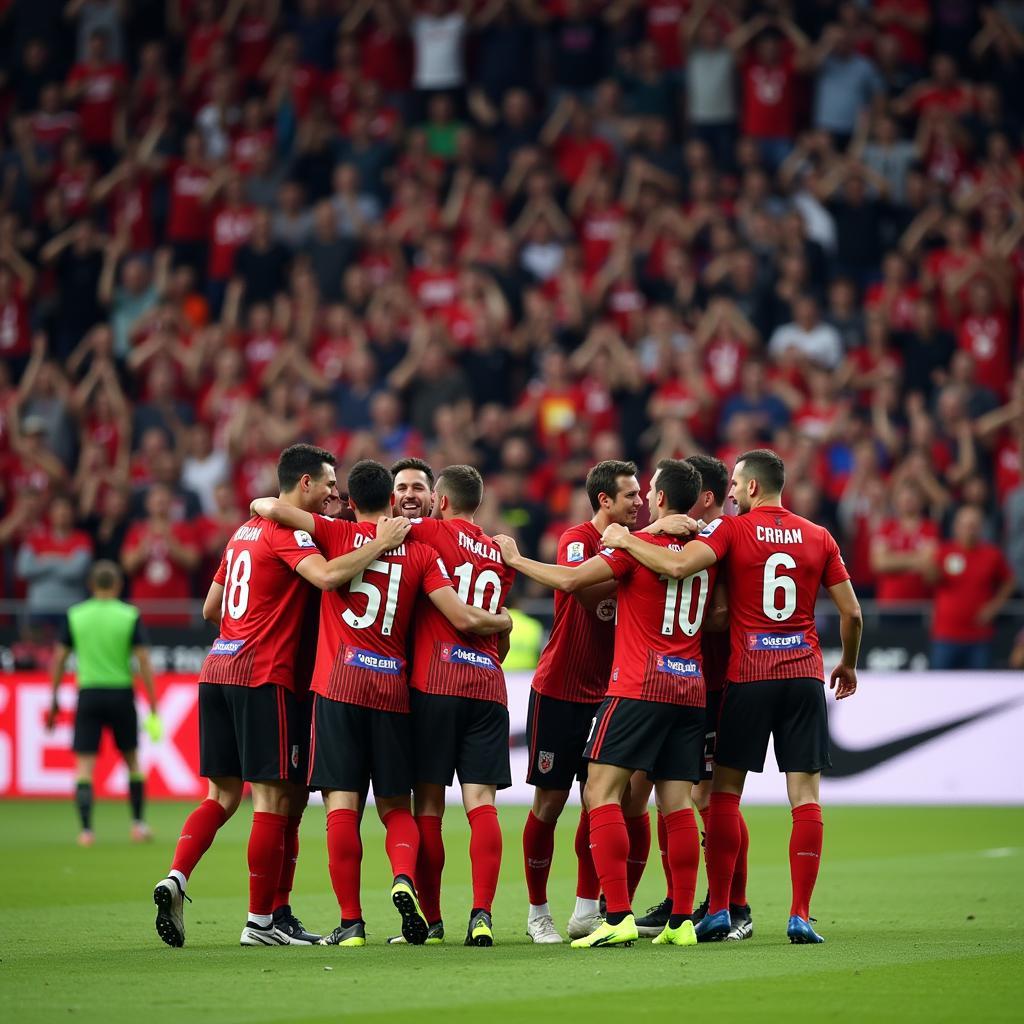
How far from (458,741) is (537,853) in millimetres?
835

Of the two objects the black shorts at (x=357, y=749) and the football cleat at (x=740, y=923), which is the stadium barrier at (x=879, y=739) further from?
the football cleat at (x=740, y=923)

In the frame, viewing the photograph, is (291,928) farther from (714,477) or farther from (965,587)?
(965,587)

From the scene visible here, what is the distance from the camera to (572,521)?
20.0m

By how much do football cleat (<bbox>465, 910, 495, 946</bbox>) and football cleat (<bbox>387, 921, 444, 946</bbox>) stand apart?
228 millimetres

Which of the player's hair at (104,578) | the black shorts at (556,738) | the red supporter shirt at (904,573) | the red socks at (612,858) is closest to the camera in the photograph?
the red socks at (612,858)

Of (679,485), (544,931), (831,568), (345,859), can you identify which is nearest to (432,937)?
(544,931)

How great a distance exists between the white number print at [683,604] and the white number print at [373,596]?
4.69ft

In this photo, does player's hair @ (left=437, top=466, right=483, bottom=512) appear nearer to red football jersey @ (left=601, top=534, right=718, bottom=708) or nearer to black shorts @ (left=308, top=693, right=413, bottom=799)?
red football jersey @ (left=601, top=534, right=718, bottom=708)

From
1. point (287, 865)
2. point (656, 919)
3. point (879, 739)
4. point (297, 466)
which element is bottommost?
point (879, 739)

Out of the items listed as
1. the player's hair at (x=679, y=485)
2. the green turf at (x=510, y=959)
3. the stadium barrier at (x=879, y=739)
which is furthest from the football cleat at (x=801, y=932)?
the stadium barrier at (x=879, y=739)

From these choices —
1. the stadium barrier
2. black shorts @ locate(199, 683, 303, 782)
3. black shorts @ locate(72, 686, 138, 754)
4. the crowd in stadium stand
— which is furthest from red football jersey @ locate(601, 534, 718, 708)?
the crowd in stadium stand

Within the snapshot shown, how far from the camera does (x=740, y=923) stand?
993 cm

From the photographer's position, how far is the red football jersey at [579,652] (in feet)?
33.2

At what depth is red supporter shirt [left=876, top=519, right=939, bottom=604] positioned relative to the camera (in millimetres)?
19328
